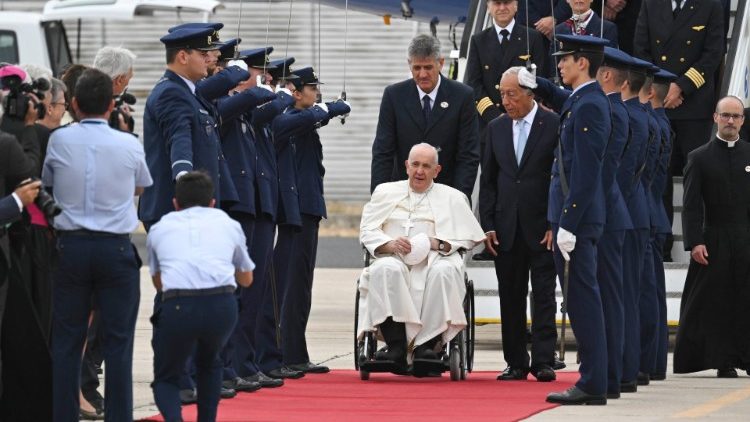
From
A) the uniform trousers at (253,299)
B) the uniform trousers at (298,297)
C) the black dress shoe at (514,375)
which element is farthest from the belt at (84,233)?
the black dress shoe at (514,375)

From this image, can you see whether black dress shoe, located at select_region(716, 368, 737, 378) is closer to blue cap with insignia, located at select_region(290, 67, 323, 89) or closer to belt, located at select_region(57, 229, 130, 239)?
blue cap with insignia, located at select_region(290, 67, 323, 89)

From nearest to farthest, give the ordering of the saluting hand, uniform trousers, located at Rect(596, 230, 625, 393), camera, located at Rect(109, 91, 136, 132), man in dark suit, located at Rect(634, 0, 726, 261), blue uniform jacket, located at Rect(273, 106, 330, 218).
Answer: camera, located at Rect(109, 91, 136, 132) → uniform trousers, located at Rect(596, 230, 625, 393) → blue uniform jacket, located at Rect(273, 106, 330, 218) → the saluting hand → man in dark suit, located at Rect(634, 0, 726, 261)

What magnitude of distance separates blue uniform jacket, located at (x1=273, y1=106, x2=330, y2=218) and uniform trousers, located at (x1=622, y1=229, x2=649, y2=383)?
6.80 feet

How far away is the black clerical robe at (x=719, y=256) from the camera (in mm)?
11797

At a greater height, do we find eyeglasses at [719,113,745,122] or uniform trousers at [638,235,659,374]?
eyeglasses at [719,113,745,122]

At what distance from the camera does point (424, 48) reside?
11.4 metres

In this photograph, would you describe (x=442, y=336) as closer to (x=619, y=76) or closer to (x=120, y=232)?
(x=619, y=76)

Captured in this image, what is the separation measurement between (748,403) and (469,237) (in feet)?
7.02

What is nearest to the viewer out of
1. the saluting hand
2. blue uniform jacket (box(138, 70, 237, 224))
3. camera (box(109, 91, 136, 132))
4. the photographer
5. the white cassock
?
camera (box(109, 91, 136, 132))

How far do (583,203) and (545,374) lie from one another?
6.45 feet

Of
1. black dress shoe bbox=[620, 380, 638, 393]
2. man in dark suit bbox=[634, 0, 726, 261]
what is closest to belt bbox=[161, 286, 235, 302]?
black dress shoe bbox=[620, 380, 638, 393]

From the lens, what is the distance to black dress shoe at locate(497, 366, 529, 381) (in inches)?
433

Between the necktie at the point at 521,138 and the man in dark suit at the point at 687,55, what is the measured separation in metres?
2.37

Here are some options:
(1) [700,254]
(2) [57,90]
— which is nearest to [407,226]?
(1) [700,254]
